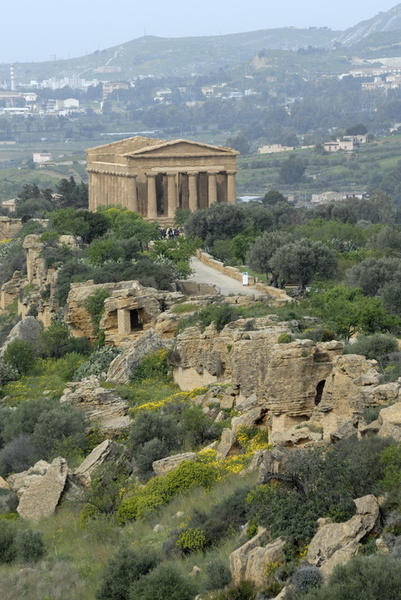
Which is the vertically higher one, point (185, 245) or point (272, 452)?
point (272, 452)

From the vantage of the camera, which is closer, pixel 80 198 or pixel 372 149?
pixel 80 198

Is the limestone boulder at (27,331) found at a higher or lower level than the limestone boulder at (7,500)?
lower

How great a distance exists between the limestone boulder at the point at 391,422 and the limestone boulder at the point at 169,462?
4.35 m

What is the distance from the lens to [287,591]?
50.6 ft

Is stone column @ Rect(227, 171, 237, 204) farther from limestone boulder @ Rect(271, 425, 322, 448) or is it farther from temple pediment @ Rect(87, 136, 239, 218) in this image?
limestone boulder @ Rect(271, 425, 322, 448)

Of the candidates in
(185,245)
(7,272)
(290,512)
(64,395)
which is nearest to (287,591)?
(290,512)

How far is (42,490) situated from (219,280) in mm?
22343

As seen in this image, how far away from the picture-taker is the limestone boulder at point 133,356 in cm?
3197

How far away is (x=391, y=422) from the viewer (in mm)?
18844

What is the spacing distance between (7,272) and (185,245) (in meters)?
9.32

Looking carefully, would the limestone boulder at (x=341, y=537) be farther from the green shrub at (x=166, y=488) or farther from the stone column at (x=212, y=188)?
the stone column at (x=212, y=188)

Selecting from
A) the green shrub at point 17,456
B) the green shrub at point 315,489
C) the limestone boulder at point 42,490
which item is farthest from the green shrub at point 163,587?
the green shrub at point 17,456

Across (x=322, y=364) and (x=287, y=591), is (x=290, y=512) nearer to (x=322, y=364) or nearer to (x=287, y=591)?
(x=287, y=591)

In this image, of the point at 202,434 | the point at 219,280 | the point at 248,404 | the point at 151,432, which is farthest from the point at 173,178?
the point at 248,404
